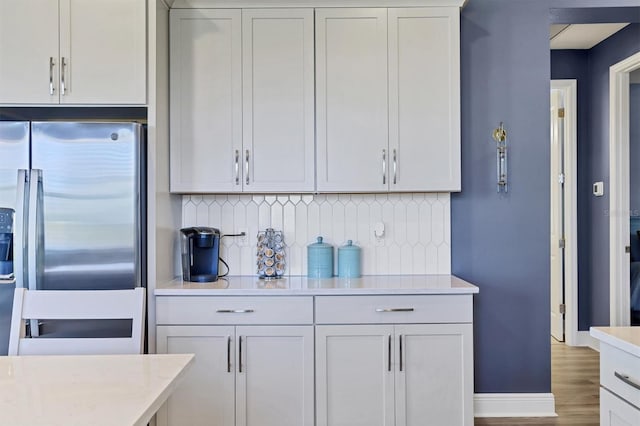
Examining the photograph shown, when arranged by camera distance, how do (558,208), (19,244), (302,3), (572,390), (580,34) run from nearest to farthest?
(19,244), (302,3), (572,390), (580,34), (558,208)

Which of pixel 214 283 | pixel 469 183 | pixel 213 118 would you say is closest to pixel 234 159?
pixel 213 118

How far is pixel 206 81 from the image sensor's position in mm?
2410

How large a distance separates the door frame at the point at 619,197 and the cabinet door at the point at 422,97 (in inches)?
78.1

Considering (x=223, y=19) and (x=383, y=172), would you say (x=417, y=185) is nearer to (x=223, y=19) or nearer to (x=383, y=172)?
(x=383, y=172)

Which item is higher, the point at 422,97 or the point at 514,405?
the point at 422,97

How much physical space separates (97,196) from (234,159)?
0.72 meters

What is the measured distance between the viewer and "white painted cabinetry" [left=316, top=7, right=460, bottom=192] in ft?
7.88

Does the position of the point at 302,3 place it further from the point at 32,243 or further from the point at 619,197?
the point at 619,197

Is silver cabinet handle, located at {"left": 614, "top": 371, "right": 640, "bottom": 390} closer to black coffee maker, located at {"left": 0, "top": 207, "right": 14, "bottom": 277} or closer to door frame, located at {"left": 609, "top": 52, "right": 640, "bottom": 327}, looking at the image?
black coffee maker, located at {"left": 0, "top": 207, "right": 14, "bottom": 277}

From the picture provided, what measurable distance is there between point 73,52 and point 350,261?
1.83m

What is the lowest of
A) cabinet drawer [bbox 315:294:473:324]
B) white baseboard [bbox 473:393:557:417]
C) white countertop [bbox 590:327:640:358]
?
white baseboard [bbox 473:393:557:417]

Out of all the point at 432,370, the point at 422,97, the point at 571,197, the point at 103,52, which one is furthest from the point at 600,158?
the point at 103,52

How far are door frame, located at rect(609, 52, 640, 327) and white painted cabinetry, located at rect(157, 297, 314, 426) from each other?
2816mm

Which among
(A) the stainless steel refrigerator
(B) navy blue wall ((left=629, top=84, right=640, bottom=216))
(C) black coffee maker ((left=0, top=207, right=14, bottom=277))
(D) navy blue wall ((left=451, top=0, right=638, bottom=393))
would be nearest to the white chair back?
(A) the stainless steel refrigerator
